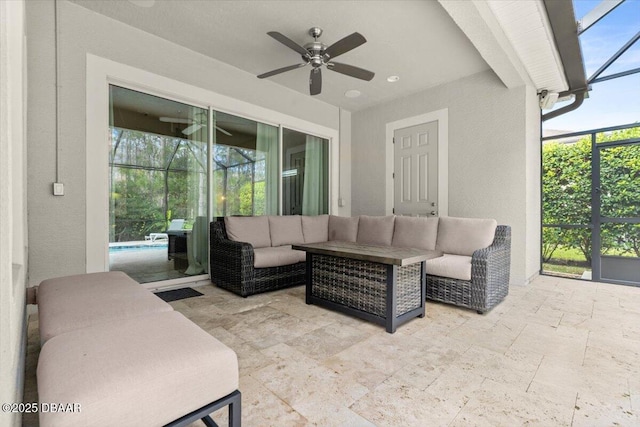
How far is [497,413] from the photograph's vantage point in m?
1.44

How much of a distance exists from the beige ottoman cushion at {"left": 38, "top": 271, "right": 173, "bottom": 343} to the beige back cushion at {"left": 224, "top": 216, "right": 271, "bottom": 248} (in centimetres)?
167

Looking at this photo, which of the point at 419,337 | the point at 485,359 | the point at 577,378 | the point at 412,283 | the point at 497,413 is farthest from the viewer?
the point at 412,283

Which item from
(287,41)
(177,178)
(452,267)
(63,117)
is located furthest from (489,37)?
(63,117)

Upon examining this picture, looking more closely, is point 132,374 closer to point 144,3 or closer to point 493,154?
point 144,3

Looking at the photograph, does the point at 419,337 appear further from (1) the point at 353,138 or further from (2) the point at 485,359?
(1) the point at 353,138

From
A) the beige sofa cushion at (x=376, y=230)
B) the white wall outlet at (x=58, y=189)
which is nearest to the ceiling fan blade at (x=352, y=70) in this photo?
the beige sofa cushion at (x=376, y=230)

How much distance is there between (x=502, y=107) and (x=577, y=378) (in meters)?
3.40

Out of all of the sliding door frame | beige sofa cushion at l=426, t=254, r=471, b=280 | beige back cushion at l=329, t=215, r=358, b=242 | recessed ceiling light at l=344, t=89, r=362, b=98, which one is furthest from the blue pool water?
recessed ceiling light at l=344, t=89, r=362, b=98

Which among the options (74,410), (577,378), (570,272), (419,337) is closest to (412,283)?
(419,337)

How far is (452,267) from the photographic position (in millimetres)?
2986

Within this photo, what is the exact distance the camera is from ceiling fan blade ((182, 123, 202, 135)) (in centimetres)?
381

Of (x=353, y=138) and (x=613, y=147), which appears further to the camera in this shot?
(x=353, y=138)

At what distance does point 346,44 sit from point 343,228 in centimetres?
248

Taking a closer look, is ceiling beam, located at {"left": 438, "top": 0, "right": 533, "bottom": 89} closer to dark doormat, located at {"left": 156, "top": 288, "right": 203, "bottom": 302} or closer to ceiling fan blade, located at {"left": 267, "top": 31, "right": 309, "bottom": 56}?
ceiling fan blade, located at {"left": 267, "top": 31, "right": 309, "bottom": 56}
